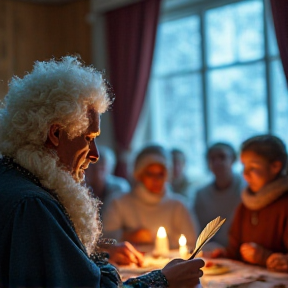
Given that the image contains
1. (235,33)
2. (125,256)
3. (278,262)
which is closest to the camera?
(278,262)

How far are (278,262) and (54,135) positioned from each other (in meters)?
1.29

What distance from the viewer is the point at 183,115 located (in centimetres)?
577

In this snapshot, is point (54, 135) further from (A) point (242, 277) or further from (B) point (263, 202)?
(B) point (263, 202)

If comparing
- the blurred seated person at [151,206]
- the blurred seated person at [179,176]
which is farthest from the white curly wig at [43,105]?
the blurred seated person at [179,176]

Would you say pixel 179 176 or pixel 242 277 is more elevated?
pixel 179 176

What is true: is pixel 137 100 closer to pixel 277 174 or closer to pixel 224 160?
pixel 224 160

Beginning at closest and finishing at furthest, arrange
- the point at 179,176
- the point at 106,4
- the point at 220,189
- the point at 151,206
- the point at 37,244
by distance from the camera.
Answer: the point at 37,244 < the point at 151,206 < the point at 220,189 < the point at 179,176 < the point at 106,4

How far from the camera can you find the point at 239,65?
5332 millimetres

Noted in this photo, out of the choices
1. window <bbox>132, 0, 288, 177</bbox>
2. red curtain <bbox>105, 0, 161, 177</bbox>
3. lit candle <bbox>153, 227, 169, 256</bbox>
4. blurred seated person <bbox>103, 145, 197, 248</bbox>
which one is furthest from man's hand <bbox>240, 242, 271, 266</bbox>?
red curtain <bbox>105, 0, 161, 177</bbox>

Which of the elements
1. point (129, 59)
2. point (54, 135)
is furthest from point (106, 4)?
point (54, 135)

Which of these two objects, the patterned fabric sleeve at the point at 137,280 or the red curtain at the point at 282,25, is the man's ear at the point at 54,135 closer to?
the patterned fabric sleeve at the point at 137,280

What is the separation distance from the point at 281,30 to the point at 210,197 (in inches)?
62.9

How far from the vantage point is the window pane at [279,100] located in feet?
16.4

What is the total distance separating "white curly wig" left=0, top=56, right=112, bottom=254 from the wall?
4322 millimetres
